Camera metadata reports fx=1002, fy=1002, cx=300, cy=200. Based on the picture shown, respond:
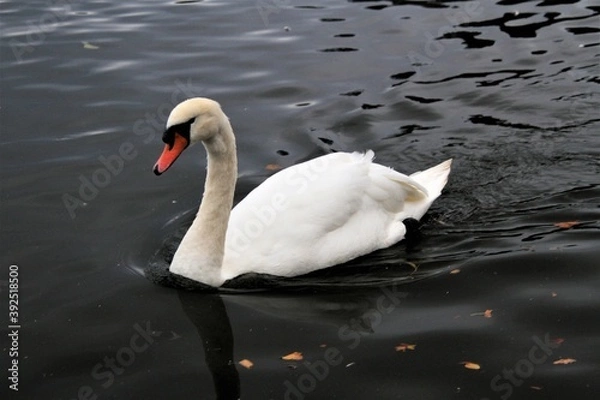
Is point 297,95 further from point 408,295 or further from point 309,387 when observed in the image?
point 309,387

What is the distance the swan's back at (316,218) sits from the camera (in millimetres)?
7887

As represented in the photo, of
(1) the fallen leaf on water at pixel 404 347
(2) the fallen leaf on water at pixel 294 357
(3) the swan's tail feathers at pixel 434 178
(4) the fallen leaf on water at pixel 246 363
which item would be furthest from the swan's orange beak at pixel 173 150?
(3) the swan's tail feathers at pixel 434 178

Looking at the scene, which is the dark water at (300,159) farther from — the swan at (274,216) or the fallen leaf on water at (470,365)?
the swan at (274,216)

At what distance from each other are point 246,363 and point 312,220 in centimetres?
167

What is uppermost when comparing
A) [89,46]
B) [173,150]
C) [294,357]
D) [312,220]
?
[173,150]

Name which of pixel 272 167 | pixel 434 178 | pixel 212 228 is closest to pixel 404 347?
pixel 212 228

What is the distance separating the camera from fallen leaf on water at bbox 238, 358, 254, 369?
6686mm

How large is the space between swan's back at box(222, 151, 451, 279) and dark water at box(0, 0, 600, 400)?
0.19 m

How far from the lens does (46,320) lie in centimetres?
736

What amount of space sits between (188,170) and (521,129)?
3554 mm

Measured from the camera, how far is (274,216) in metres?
7.99

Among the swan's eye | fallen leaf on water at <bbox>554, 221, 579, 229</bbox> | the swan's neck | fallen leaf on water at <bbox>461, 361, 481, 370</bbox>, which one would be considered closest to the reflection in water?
the swan's neck

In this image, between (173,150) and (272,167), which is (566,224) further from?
(173,150)

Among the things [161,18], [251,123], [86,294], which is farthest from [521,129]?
[161,18]
